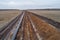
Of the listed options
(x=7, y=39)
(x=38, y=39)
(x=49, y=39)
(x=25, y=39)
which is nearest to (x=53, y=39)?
(x=49, y=39)

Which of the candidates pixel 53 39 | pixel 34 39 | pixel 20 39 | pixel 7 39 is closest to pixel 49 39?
pixel 53 39

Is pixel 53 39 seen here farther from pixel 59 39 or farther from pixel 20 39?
pixel 20 39

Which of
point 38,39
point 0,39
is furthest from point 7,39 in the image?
point 38,39

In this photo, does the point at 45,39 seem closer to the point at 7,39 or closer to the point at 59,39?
the point at 59,39

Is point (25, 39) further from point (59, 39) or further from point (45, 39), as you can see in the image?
point (59, 39)

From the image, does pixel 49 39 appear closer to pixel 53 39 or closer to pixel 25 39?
pixel 53 39

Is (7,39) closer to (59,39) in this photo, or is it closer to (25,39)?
(25,39)
